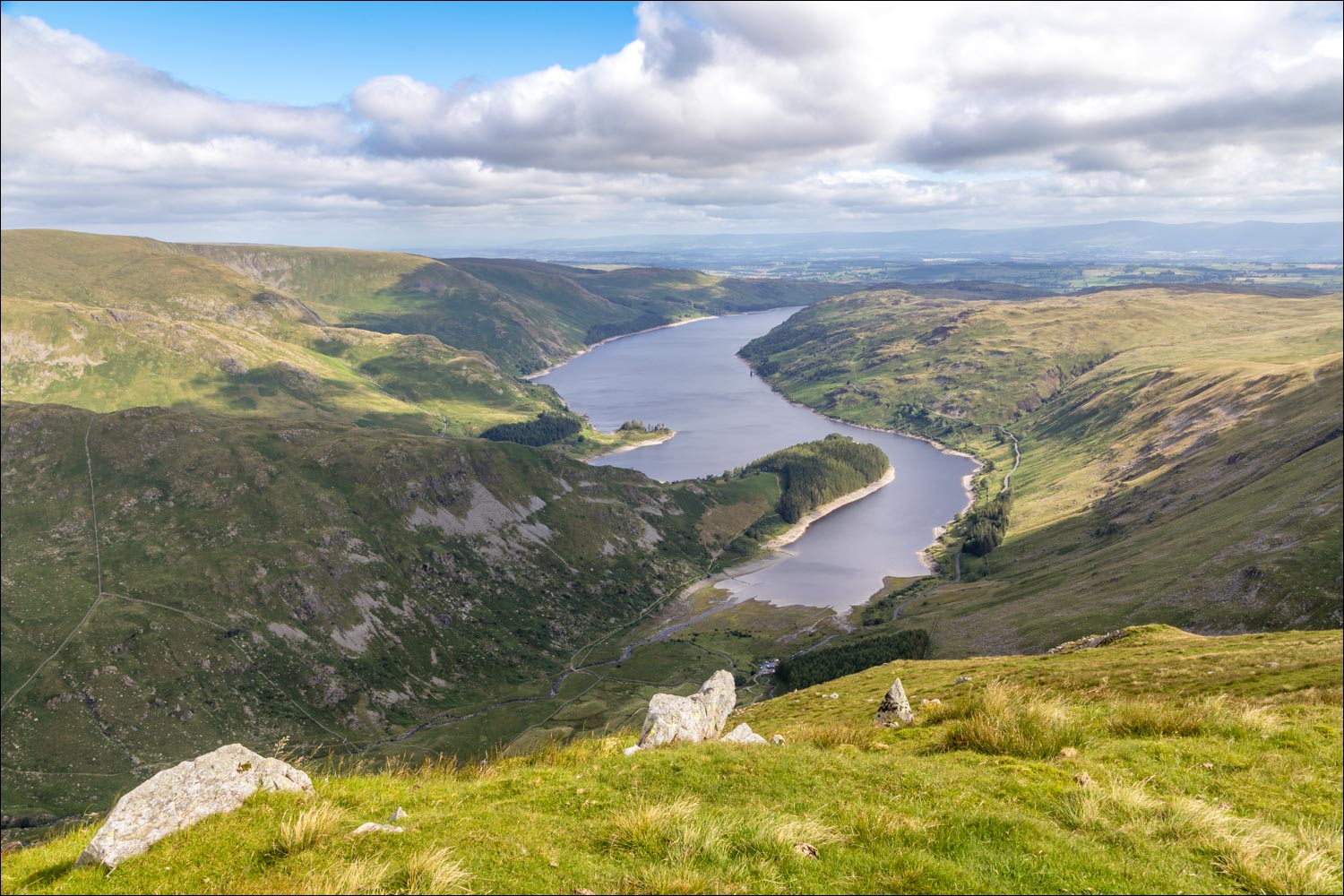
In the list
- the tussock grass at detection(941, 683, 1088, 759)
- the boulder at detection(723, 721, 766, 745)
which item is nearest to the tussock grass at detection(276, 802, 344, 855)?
the boulder at detection(723, 721, 766, 745)

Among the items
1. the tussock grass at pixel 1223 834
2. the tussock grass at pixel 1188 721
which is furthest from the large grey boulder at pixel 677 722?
the tussock grass at pixel 1188 721

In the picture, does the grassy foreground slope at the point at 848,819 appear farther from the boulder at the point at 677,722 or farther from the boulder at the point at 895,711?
the boulder at the point at 895,711

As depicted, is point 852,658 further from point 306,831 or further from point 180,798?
point 306,831

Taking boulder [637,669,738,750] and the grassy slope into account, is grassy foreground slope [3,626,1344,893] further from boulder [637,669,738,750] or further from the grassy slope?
the grassy slope

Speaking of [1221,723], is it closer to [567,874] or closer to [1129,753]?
[1129,753]

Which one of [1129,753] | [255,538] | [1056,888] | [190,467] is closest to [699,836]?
[1056,888]

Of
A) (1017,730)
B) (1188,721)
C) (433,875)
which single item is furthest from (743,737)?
(433,875)
